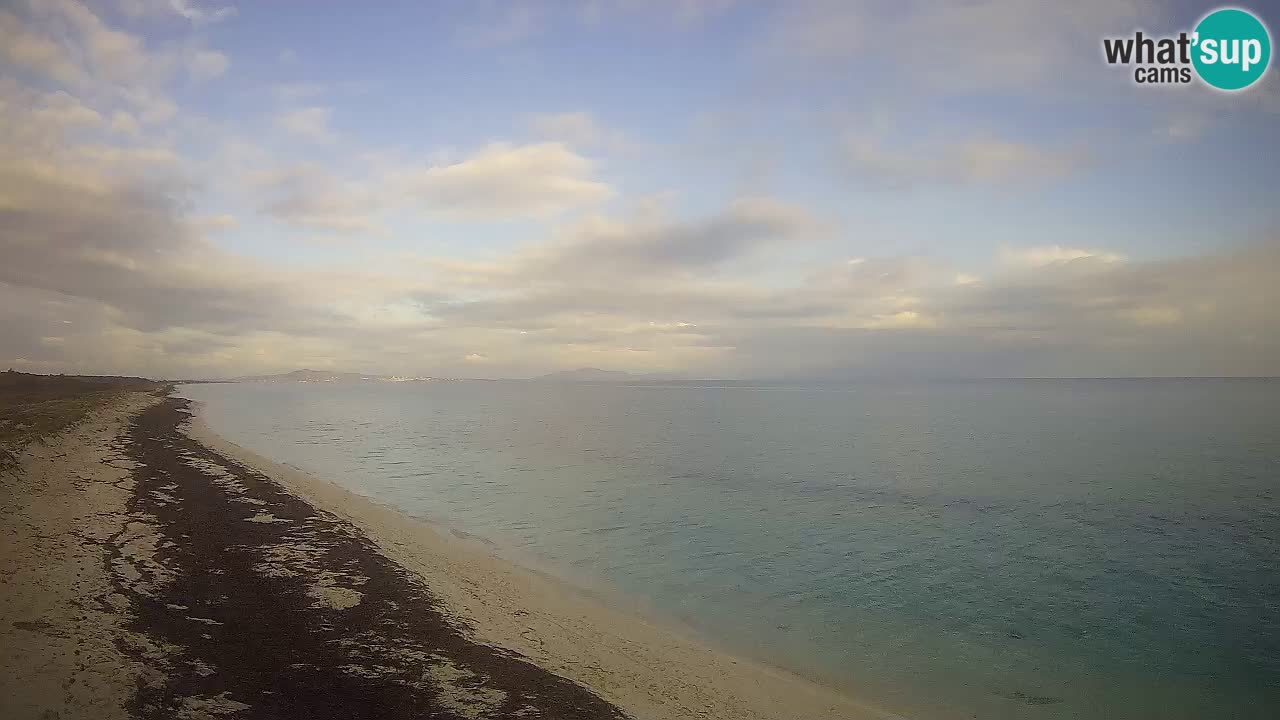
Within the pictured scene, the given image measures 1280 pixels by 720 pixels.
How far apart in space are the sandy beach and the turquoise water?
2.90 meters

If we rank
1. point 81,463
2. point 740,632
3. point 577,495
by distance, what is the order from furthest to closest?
point 577,495 < point 81,463 < point 740,632

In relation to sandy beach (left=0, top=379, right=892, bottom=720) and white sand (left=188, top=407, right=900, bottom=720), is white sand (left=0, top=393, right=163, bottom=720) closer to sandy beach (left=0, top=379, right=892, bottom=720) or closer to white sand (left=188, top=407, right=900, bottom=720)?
sandy beach (left=0, top=379, right=892, bottom=720)

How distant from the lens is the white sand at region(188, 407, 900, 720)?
1201 cm

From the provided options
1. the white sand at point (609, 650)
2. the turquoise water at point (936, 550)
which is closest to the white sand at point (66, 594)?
the white sand at point (609, 650)

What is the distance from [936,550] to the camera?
24953 mm

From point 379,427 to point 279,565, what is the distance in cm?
7318

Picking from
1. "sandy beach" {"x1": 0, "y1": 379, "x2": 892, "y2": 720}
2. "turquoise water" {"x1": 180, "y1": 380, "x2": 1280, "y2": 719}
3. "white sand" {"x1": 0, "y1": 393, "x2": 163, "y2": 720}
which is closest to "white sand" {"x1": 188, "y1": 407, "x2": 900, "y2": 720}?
"sandy beach" {"x1": 0, "y1": 379, "x2": 892, "y2": 720}

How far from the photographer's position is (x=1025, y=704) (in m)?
13.3

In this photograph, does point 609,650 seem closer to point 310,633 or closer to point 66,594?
point 310,633

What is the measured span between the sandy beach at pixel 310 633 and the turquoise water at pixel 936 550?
2902 millimetres

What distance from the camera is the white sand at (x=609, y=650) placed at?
473 inches

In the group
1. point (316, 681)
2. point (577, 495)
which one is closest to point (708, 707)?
point (316, 681)

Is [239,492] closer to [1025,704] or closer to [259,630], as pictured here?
[259,630]

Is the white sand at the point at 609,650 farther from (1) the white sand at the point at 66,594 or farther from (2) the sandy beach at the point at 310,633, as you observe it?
(1) the white sand at the point at 66,594
